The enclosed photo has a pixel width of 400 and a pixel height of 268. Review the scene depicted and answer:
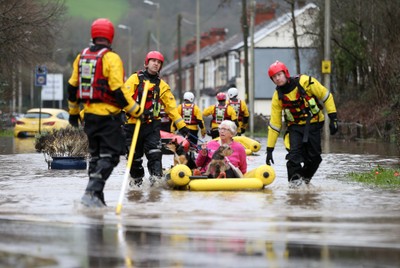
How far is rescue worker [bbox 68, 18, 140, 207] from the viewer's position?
12070mm

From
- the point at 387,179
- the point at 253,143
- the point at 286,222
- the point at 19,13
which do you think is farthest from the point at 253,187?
the point at 19,13

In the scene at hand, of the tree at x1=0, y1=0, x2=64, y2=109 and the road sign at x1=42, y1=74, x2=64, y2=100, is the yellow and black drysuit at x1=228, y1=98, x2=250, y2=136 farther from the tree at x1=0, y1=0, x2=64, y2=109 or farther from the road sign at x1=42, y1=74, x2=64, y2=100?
the road sign at x1=42, y1=74, x2=64, y2=100

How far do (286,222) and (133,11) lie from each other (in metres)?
108

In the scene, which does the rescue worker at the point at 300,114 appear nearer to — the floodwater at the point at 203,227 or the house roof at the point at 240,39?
the floodwater at the point at 203,227

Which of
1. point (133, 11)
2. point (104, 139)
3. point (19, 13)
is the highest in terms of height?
point (133, 11)

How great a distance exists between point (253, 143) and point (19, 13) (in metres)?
13.5

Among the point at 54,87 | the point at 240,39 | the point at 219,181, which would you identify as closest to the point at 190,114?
the point at 219,181

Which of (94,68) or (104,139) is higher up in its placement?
(94,68)

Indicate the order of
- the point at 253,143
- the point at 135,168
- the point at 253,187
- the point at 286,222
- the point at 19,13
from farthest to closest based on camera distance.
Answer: the point at 19,13 → the point at 253,143 → the point at 135,168 → the point at 253,187 → the point at 286,222

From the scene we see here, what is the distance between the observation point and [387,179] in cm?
1620

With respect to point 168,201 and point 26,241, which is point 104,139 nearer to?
point 168,201

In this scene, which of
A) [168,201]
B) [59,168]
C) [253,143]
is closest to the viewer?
[168,201]

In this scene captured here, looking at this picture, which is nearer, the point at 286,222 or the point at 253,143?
the point at 286,222

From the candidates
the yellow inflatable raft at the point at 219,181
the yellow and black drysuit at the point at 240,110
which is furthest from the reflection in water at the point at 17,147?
the yellow inflatable raft at the point at 219,181
